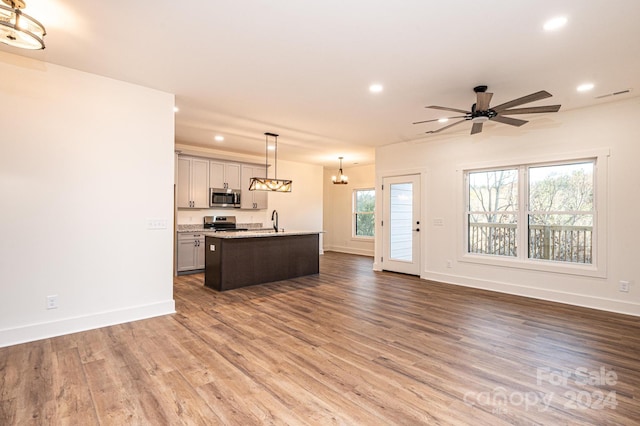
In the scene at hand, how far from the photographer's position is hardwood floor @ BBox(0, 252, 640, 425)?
6.57 ft

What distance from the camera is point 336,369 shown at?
8.39ft

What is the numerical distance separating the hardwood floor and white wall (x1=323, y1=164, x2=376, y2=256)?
18.7 ft

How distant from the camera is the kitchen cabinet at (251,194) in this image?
25.2 feet

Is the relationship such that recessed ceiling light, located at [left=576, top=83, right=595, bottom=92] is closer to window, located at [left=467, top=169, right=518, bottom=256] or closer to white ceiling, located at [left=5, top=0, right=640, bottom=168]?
white ceiling, located at [left=5, top=0, right=640, bottom=168]

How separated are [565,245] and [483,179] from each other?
1.57 m

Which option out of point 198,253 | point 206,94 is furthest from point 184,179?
point 206,94

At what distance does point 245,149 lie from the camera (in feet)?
24.8

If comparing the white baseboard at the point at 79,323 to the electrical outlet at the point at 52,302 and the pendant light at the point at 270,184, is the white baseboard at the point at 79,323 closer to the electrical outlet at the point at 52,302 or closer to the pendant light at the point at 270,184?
the electrical outlet at the point at 52,302

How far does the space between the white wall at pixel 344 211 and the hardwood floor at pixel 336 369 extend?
5.70 meters

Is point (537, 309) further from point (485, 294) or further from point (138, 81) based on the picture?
point (138, 81)

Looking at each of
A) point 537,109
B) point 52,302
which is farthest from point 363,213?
point 52,302

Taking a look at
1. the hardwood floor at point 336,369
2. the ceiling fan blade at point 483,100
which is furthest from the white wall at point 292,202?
the ceiling fan blade at point 483,100

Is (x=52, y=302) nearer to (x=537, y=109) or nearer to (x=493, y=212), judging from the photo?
(x=537, y=109)

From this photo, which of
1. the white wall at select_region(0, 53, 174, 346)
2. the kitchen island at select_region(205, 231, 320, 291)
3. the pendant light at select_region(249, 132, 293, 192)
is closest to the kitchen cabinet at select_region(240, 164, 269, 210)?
the pendant light at select_region(249, 132, 293, 192)
